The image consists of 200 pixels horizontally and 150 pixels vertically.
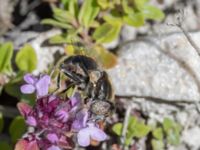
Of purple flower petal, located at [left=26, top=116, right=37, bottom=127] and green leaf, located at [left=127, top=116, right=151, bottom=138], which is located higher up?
purple flower petal, located at [left=26, top=116, right=37, bottom=127]

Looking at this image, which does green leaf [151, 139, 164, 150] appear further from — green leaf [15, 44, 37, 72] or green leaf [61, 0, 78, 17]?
green leaf [61, 0, 78, 17]

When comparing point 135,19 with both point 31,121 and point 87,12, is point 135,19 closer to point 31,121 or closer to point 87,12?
point 87,12

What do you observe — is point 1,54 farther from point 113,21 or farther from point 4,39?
point 113,21

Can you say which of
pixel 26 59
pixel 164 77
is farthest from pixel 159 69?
pixel 26 59

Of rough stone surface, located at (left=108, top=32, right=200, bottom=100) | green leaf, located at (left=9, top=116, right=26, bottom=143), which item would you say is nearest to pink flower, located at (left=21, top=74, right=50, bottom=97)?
green leaf, located at (left=9, top=116, right=26, bottom=143)

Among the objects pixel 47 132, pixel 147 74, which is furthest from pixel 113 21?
pixel 47 132

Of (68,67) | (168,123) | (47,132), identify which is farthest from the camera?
(168,123)

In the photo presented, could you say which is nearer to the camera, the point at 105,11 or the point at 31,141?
the point at 31,141
